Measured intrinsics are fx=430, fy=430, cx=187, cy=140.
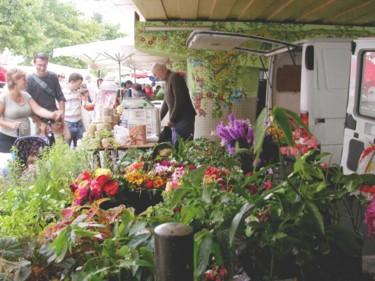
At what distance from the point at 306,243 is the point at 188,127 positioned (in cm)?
455

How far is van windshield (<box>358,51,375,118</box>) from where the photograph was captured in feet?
14.2

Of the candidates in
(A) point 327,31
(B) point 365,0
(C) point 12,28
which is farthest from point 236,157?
(C) point 12,28

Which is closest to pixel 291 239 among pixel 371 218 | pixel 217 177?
pixel 371 218

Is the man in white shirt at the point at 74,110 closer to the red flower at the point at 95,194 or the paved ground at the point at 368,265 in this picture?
the red flower at the point at 95,194

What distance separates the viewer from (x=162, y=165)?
9.97ft

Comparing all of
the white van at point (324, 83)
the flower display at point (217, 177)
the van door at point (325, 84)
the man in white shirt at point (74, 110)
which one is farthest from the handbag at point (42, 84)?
the flower display at point (217, 177)

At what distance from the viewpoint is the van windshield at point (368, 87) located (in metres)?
4.33

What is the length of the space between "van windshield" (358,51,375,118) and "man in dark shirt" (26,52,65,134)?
3.96m

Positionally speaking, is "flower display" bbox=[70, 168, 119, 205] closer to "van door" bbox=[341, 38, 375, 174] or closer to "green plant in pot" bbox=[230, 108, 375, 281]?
"green plant in pot" bbox=[230, 108, 375, 281]

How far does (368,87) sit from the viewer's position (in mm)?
4426

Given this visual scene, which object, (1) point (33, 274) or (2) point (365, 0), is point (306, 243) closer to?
(1) point (33, 274)

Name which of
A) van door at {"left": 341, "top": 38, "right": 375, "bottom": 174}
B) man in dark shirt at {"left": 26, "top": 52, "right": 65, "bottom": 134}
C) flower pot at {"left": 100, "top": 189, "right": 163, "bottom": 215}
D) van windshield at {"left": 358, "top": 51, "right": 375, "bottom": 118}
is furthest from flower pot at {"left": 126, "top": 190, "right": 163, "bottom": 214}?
man in dark shirt at {"left": 26, "top": 52, "right": 65, "bottom": 134}

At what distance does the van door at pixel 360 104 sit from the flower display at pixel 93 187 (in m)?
2.63

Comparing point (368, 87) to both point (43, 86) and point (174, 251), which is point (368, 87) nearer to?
point (174, 251)
